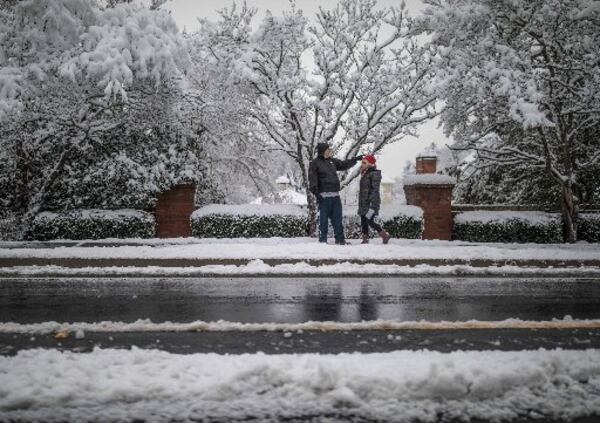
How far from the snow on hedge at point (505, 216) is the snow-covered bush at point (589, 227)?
2.40ft

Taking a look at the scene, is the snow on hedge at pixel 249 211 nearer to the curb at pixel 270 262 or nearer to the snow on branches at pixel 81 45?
the snow on branches at pixel 81 45

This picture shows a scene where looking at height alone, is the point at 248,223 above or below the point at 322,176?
below

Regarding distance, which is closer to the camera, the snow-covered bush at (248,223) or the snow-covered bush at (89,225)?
the snow-covered bush at (89,225)

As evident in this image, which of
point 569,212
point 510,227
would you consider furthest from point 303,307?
point 569,212

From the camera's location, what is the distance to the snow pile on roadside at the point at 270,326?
11.0 feet

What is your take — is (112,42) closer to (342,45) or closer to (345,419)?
(342,45)

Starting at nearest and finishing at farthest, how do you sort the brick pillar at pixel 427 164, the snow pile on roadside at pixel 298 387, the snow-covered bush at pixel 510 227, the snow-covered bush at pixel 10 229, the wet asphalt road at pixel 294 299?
the snow pile on roadside at pixel 298 387, the wet asphalt road at pixel 294 299, the snow-covered bush at pixel 10 229, the snow-covered bush at pixel 510 227, the brick pillar at pixel 427 164

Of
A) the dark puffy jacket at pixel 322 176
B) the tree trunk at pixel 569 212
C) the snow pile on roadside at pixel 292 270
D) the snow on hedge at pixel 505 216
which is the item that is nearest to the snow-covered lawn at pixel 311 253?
the snow pile on roadside at pixel 292 270

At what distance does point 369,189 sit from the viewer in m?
9.45

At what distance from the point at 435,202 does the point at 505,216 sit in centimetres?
203

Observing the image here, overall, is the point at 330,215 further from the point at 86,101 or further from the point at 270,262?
the point at 86,101

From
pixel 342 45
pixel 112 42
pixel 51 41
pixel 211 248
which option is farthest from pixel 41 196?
pixel 342 45

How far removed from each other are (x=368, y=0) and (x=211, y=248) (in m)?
9.38

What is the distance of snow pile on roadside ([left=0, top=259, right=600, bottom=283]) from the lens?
20.6 ft
